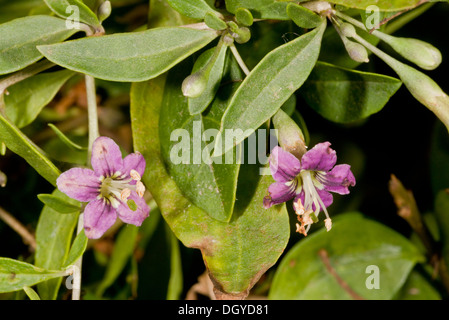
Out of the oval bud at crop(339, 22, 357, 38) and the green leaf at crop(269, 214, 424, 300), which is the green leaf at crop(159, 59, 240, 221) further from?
the green leaf at crop(269, 214, 424, 300)

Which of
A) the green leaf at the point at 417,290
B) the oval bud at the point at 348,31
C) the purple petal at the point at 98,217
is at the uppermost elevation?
the oval bud at the point at 348,31

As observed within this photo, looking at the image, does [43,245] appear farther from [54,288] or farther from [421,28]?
[421,28]

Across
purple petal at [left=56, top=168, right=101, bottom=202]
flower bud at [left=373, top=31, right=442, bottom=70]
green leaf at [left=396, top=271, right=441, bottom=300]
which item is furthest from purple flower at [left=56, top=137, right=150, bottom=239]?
green leaf at [left=396, top=271, right=441, bottom=300]

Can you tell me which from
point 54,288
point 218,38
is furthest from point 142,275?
point 218,38

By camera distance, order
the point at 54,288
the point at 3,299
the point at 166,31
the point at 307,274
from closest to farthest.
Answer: the point at 166,31, the point at 54,288, the point at 3,299, the point at 307,274

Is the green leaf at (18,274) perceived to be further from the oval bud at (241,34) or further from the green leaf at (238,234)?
the oval bud at (241,34)

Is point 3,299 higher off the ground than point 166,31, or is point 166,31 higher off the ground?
point 166,31

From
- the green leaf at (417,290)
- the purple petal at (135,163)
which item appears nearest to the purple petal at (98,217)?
the purple petal at (135,163)

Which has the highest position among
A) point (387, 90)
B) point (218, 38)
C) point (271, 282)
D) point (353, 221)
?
point (218, 38)
